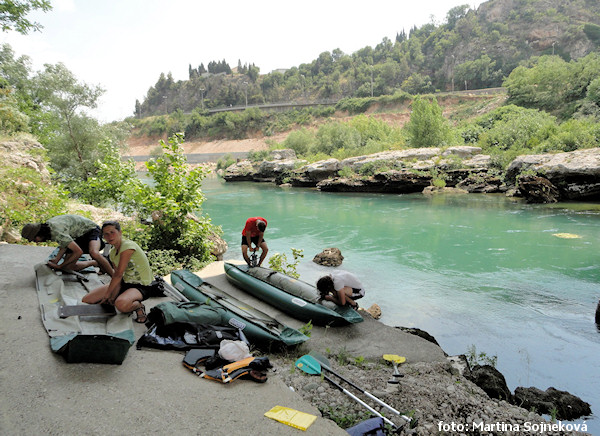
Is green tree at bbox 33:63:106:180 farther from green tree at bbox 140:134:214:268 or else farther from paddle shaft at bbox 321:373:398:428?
paddle shaft at bbox 321:373:398:428

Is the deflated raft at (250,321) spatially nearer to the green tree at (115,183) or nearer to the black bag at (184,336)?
the black bag at (184,336)

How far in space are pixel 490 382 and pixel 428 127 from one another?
29183 mm

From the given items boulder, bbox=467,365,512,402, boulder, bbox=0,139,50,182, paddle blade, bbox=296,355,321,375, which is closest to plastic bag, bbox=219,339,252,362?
paddle blade, bbox=296,355,321,375

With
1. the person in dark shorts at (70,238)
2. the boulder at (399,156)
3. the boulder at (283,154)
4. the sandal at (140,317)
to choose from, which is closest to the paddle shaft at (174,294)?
the person in dark shorts at (70,238)

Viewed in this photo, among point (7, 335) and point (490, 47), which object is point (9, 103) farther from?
point (490, 47)

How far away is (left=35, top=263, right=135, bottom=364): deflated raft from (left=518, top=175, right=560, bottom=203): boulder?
1907cm

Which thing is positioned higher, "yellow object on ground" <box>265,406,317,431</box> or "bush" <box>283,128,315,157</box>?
"bush" <box>283,128,315,157</box>

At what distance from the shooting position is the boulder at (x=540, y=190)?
1794 centimetres

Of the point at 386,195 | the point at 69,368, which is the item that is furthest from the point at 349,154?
the point at 69,368

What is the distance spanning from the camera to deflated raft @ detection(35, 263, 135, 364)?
9.77 feet

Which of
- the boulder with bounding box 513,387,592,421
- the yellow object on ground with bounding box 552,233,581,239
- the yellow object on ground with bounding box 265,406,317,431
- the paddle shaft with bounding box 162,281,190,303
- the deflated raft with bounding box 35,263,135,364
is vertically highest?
the deflated raft with bounding box 35,263,135,364

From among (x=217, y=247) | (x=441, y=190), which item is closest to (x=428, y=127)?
(x=441, y=190)

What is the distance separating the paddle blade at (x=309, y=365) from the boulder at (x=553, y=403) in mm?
2124

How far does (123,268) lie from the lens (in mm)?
4023
